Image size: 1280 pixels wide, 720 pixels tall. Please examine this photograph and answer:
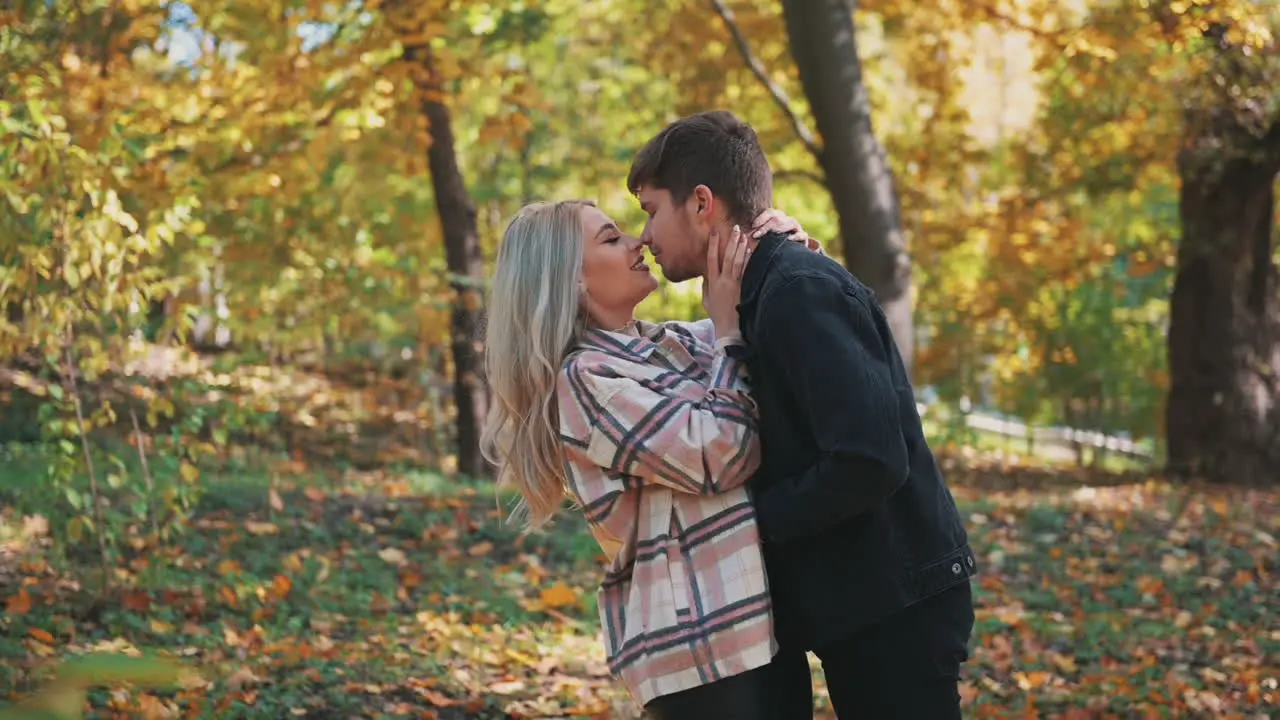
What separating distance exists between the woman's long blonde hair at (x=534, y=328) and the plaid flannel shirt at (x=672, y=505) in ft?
0.23

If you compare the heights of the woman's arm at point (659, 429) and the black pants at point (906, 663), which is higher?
the woman's arm at point (659, 429)

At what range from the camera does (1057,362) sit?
17000mm

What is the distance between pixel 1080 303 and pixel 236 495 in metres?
11.2

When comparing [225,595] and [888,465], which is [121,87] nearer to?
[225,595]

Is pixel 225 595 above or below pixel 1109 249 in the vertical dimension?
below

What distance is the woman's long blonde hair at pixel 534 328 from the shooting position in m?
Result: 2.71

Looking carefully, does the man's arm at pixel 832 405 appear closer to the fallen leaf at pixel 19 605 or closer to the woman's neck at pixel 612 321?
the woman's neck at pixel 612 321

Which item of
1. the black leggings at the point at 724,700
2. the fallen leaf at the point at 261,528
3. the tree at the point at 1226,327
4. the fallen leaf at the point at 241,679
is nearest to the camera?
the black leggings at the point at 724,700

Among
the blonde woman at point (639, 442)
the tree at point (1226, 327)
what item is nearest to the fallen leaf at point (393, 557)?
the blonde woman at point (639, 442)

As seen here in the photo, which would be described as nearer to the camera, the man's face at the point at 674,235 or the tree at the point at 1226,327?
the man's face at the point at 674,235

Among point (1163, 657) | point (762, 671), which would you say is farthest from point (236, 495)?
point (762, 671)

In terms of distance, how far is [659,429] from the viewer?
8.38ft

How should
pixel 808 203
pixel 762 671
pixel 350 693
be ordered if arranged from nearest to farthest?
pixel 762 671 < pixel 350 693 < pixel 808 203

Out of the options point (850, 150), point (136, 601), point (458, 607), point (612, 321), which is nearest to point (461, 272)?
point (850, 150)
